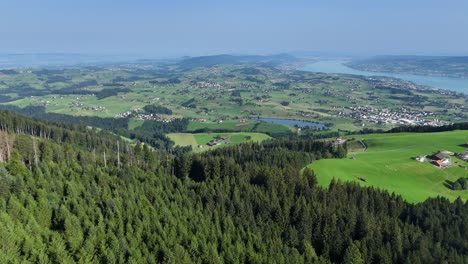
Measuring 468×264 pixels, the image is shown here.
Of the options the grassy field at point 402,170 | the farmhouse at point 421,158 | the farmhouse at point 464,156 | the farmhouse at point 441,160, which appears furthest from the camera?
the farmhouse at point 464,156

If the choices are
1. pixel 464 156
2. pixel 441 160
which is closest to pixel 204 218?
pixel 441 160

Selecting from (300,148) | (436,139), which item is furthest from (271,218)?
(436,139)

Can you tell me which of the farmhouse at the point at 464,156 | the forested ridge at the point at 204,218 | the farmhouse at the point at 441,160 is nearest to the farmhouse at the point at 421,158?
the farmhouse at the point at 441,160

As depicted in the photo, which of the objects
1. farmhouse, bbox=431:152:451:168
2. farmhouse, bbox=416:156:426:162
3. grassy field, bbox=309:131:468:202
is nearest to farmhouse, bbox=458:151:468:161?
grassy field, bbox=309:131:468:202

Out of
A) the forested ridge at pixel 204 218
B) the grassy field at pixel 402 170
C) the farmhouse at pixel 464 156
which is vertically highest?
the forested ridge at pixel 204 218

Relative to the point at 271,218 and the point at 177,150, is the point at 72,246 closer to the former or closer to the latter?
the point at 271,218

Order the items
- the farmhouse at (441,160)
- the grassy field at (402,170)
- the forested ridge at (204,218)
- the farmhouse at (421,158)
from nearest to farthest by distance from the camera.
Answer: the forested ridge at (204,218)
the grassy field at (402,170)
the farmhouse at (441,160)
the farmhouse at (421,158)

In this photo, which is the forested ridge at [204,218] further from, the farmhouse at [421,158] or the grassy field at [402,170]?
the farmhouse at [421,158]

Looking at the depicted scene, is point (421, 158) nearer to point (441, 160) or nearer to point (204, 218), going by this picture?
point (441, 160)

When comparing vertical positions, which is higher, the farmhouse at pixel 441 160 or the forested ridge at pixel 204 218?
the forested ridge at pixel 204 218
